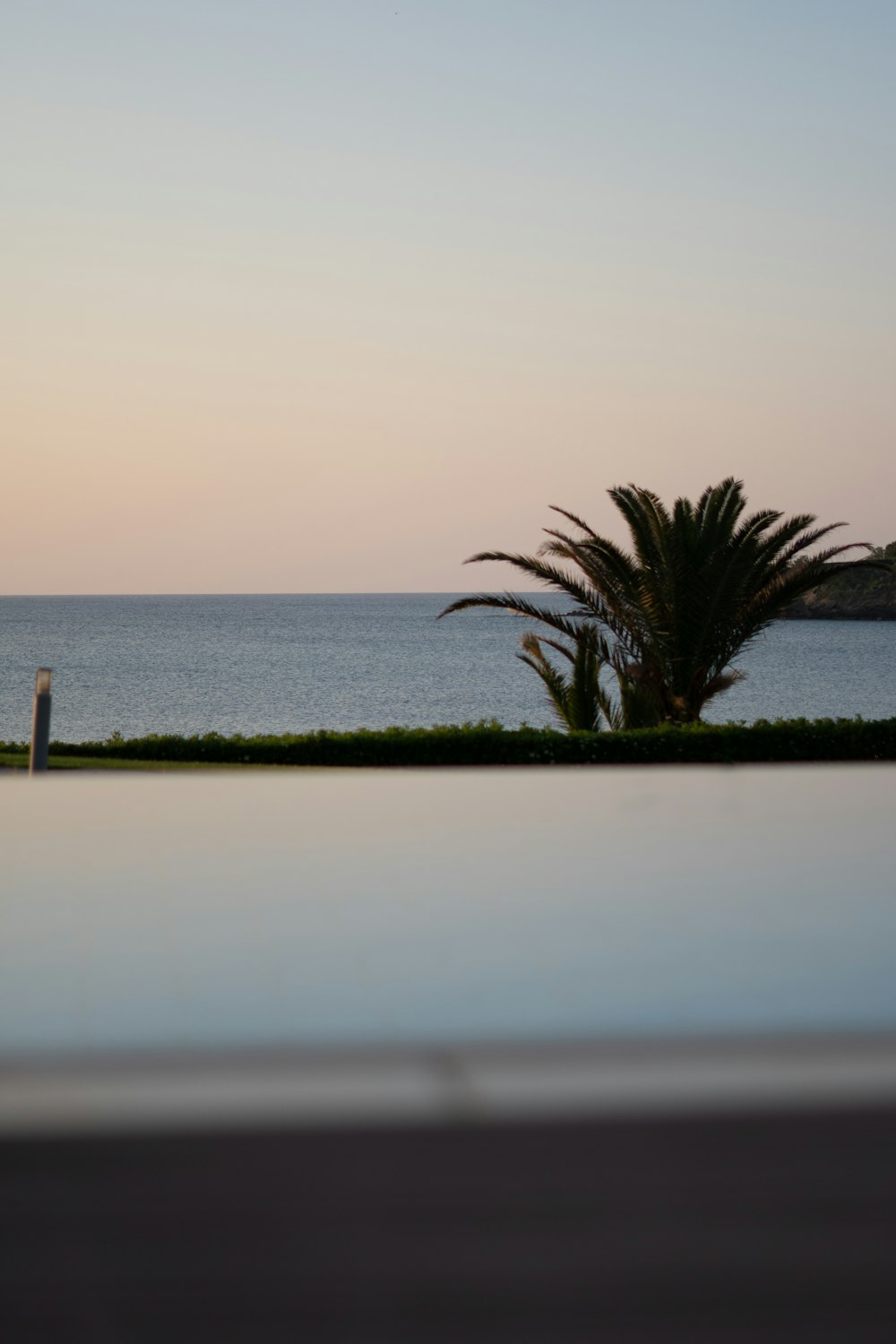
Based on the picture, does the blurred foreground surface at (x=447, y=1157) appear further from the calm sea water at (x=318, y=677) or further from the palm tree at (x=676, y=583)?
the calm sea water at (x=318, y=677)

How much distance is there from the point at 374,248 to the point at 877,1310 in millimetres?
18314

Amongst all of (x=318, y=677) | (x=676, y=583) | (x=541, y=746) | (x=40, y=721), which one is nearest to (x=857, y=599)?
(x=318, y=677)

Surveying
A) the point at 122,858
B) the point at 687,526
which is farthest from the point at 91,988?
the point at 687,526

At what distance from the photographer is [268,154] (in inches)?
637

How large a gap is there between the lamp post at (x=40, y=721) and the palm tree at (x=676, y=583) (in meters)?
5.91

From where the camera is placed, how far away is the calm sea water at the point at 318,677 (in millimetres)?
37156

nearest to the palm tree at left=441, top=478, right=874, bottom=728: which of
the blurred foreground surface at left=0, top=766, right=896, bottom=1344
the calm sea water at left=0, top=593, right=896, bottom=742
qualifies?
the calm sea water at left=0, top=593, right=896, bottom=742

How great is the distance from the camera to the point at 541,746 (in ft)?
42.3

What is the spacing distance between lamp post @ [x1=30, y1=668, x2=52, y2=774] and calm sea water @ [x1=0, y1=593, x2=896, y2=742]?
12.3 metres

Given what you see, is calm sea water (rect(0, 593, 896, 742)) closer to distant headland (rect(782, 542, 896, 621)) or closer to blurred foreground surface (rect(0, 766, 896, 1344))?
distant headland (rect(782, 542, 896, 621))

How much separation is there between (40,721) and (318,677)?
4469 cm

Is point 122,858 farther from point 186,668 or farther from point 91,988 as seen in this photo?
point 186,668

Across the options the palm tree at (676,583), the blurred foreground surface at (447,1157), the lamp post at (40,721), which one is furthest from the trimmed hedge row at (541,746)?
the blurred foreground surface at (447,1157)

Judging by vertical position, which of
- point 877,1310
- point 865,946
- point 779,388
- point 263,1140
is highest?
point 779,388
